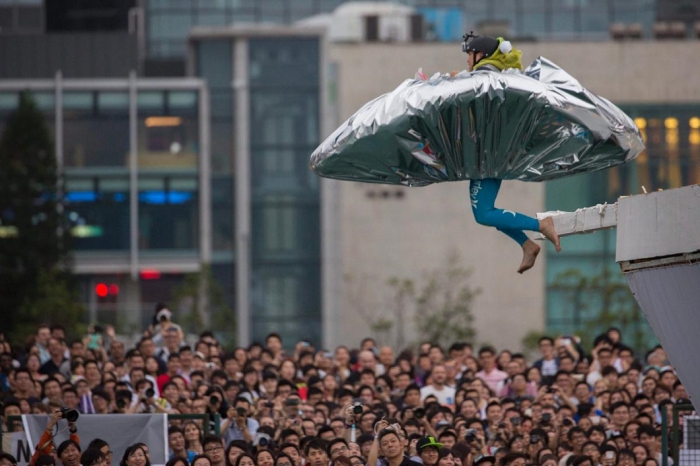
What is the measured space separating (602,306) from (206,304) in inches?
476

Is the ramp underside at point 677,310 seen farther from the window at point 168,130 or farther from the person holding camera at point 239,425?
the window at point 168,130

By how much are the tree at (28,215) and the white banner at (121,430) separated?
2541 cm

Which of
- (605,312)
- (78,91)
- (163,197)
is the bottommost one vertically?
(605,312)

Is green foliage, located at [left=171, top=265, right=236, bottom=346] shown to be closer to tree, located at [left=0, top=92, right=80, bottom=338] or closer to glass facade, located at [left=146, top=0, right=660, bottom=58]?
tree, located at [left=0, top=92, right=80, bottom=338]

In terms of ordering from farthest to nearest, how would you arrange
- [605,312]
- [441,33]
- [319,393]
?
[441,33], [605,312], [319,393]

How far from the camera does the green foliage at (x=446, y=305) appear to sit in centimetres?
4603

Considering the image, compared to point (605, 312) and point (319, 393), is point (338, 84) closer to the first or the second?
point (605, 312)

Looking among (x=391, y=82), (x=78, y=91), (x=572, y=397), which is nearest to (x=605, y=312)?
(x=391, y=82)

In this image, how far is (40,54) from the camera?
167 feet

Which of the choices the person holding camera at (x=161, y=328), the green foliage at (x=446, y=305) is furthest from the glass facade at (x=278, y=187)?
the person holding camera at (x=161, y=328)

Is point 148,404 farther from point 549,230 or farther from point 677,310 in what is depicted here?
point 677,310

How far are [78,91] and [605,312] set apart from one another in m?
17.8

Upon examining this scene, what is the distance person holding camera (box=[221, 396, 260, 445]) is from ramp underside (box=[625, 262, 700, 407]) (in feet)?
18.9

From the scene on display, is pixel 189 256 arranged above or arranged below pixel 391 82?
below
